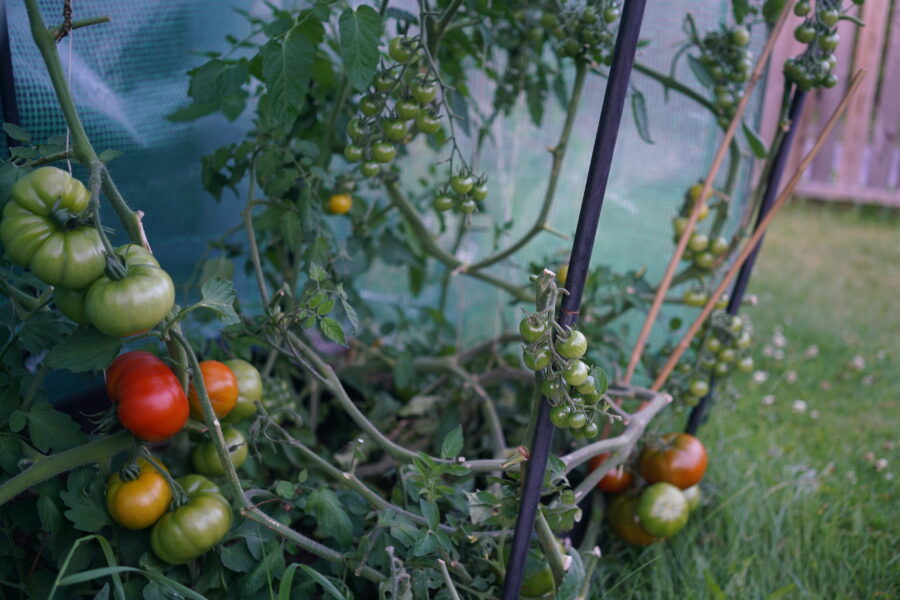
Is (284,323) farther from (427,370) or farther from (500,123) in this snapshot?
(500,123)

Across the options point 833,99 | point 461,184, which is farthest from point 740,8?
point 833,99

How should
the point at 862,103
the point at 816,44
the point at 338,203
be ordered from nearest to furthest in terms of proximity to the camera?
1. the point at 816,44
2. the point at 338,203
3. the point at 862,103

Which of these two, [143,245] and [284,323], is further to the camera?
[284,323]

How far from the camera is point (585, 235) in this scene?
35.1 inches

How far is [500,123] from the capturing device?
2289mm

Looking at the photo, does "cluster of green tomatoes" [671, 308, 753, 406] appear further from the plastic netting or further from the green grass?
the plastic netting

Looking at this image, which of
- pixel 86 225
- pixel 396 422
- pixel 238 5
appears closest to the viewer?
pixel 86 225

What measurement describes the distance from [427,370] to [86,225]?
990 millimetres

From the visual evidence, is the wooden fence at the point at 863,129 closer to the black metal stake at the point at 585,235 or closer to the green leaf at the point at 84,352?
the black metal stake at the point at 585,235

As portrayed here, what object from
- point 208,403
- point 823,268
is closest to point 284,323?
point 208,403

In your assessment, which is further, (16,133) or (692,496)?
(692,496)

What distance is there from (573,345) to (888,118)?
17.0ft

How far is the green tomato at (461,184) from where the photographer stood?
1.17m

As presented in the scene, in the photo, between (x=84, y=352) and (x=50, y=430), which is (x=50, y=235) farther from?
(x=50, y=430)
